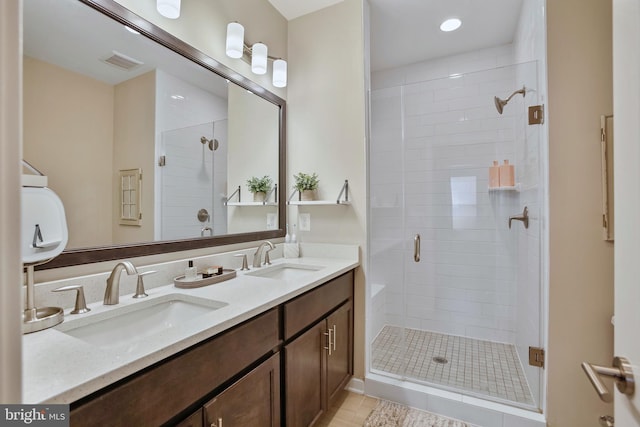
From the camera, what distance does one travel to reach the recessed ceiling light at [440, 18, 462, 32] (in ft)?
7.48

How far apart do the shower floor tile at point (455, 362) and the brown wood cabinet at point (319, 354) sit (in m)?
0.40

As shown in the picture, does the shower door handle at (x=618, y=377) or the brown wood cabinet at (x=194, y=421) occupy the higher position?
the shower door handle at (x=618, y=377)

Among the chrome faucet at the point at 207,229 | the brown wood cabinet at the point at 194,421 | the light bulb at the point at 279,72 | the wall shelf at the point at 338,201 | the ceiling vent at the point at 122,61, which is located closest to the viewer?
the brown wood cabinet at the point at 194,421

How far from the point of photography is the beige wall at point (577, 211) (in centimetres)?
148

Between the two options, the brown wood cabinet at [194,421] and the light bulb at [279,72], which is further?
the light bulb at [279,72]

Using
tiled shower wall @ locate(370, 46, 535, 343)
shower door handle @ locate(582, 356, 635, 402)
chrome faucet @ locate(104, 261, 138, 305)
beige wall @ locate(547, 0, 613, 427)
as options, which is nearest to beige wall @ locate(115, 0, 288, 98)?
tiled shower wall @ locate(370, 46, 535, 343)

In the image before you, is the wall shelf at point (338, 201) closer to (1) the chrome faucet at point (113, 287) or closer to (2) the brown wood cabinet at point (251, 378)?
(2) the brown wood cabinet at point (251, 378)

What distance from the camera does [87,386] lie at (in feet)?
2.03

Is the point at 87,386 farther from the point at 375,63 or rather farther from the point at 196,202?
the point at 375,63

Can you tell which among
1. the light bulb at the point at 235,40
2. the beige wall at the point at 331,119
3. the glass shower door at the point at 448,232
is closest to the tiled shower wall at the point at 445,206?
the glass shower door at the point at 448,232

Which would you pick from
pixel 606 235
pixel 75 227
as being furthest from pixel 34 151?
pixel 606 235

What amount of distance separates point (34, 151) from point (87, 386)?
84 cm

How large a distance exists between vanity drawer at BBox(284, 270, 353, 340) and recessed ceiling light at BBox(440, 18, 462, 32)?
6.80 ft

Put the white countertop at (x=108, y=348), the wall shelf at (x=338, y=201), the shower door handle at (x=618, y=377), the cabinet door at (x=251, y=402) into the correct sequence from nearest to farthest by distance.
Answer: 1. the shower door handle at (x=618, y=377)
2. the white countertop at (x=108, y=348)
3. the cabinet door at (x=251, y=402)
4. the wall shelf at (x=338, y=201)
